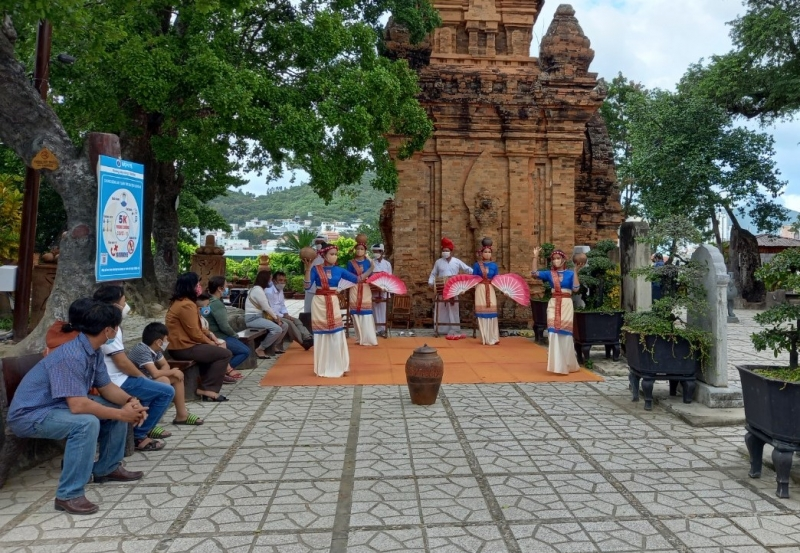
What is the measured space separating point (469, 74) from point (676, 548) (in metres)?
11.9

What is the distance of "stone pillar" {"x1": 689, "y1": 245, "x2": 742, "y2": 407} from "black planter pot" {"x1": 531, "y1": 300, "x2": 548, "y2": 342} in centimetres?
456

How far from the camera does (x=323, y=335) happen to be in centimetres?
820

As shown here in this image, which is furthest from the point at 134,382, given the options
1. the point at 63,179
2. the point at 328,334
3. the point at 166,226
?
the point at 166,226

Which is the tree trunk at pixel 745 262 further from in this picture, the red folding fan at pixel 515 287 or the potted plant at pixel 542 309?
the red folding fan at pixel 515 287

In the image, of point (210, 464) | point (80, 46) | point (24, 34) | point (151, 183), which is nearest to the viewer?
point (210, 464)

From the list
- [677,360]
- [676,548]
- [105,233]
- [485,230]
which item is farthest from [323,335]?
[485,230]

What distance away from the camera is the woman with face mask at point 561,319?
8227mm

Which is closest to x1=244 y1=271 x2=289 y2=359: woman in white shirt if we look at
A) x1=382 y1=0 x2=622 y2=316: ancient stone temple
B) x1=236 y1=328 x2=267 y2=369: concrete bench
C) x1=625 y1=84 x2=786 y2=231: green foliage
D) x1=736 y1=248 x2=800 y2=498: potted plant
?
x1=236 y1=328 x2=267 y2=369: concrete bench

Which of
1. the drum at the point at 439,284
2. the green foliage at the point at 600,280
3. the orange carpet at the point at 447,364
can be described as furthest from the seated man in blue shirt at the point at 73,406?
the drum at the point at 439,284

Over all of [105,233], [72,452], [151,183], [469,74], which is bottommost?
[72,452]

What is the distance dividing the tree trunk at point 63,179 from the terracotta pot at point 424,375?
3.65m

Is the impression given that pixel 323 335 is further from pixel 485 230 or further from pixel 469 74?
pixel 469 74

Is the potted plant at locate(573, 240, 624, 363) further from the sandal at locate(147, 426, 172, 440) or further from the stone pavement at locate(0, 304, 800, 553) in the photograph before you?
the sandal at locate(147, 426, 172, 440)

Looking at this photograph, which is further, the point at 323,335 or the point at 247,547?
the point at 323,335
